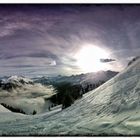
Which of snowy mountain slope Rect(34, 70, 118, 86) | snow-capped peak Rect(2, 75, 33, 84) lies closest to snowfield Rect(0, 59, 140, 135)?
snowy mountain slope Rect(34, 70, 118, 86)

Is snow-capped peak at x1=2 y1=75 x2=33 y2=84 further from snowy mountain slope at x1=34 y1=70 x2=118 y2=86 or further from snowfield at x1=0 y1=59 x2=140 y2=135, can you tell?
snowfield at x1=0 y1=59 x2=140 y2=135

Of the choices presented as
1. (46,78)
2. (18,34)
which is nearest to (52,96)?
(46,78)

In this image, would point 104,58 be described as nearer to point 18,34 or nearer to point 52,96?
point 52,96

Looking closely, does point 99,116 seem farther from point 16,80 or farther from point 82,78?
point 16,80

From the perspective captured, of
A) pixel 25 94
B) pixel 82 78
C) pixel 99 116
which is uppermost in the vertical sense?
pixel 82 78

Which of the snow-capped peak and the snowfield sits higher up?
the snow-capped peak

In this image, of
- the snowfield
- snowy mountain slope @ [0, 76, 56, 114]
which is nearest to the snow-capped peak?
snowy mountain slope @ [0, 76, 56, 114]

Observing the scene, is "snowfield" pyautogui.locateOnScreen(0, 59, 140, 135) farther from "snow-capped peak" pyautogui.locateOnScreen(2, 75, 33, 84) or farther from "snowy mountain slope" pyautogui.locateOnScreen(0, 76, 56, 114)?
"snow-capped peak" pyautogui.locateOnScreen(2, 75, 33, 84)

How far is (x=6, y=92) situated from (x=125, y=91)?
802 millimetres

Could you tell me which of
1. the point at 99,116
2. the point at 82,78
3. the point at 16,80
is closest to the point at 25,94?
the point at 16,80

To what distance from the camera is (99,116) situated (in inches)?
110

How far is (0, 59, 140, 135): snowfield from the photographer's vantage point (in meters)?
2.75

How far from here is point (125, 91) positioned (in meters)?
2.81

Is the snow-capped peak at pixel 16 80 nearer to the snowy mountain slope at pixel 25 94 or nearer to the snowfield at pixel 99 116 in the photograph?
the snowy mountain slope at pixel 25 94
